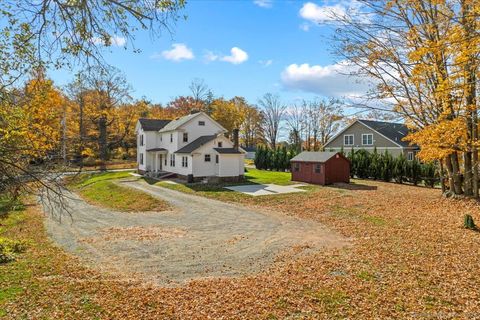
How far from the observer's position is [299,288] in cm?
727

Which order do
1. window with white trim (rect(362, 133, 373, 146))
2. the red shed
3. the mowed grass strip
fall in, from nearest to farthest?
1. the mowed grass strip
2. the red shed
3. window with white trim (rect(362, 133, 373, 146))

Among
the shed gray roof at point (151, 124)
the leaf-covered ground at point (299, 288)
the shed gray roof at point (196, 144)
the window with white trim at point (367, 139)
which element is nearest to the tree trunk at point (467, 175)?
the leaf-covered ground at point (299, 288)

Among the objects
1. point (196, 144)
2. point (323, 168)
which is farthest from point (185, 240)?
point (196, 144)

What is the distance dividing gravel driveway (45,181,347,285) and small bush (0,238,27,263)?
→ 1.36 metres

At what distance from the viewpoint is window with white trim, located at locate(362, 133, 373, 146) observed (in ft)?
135

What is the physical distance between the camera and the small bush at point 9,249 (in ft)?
30.8

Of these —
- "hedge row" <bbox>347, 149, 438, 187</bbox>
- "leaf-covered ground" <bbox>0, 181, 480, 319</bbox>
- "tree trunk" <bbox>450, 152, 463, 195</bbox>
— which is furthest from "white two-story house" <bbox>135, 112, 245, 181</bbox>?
"leaf-covered ground" <bbox>0, 181, 480, 319</bbox>

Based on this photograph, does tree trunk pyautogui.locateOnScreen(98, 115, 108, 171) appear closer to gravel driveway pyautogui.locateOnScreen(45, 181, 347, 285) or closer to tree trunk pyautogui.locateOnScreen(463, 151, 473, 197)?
gravel driveway pyautogui.locateOnScreen(45, 181, 347, 285)

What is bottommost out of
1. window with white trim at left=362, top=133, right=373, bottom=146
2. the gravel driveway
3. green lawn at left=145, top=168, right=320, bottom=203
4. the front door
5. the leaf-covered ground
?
the gravel driveway

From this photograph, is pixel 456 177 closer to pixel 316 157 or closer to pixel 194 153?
A: pixel 316 157

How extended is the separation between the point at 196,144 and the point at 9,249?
2183 centimetres

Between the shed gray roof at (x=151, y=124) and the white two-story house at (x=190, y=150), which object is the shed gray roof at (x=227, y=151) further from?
the shed gray roof at (x=151, y=124)

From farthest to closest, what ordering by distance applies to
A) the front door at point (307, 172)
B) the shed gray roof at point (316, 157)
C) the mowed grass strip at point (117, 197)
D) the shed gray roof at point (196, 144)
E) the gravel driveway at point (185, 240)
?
the shed gray roof at point (196, 144), the front door at point (307, 172), the shed gray roof at point (316, 157), the mowed grass strip at point (117, 197), the gravel driveway at point (185, 240)

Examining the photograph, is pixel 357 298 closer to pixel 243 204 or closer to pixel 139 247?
pixel 139 247
